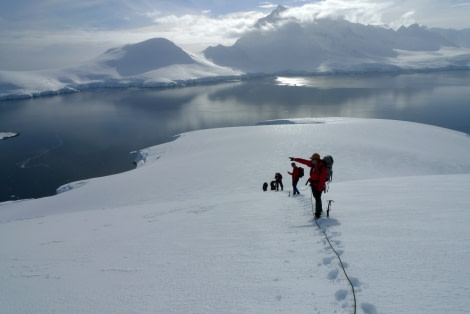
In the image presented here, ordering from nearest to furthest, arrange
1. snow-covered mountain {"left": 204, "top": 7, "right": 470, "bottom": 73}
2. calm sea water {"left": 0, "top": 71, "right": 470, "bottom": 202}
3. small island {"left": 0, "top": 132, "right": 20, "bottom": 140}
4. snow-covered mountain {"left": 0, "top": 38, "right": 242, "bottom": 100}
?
calm sea water {"left": 0, "top": 71, "right": 470, "bottom": 202}
small island {"left": 0, "top": 132, "right": 20, "bottom": 140}
snow-covered mountain {"left": 0, "top": 38, "right": 242, "bottom": 100}
snow-covered mountain {"left": 204, "top": 7, "right": 470, "bottom": 73}

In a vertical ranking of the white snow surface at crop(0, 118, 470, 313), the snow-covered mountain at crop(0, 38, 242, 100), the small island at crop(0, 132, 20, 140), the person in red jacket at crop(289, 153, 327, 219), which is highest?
the snow-covered mountain at crop(0, 38, 242, 100)

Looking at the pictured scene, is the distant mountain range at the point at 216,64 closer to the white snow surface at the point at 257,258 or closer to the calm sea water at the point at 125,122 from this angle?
the calm sea water at the point at 125,122

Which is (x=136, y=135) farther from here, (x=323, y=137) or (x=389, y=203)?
(x=389, y=203)

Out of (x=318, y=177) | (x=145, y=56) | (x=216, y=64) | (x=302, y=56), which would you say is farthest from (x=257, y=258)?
(x=302, y=56)

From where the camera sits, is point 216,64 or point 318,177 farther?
point 216,64

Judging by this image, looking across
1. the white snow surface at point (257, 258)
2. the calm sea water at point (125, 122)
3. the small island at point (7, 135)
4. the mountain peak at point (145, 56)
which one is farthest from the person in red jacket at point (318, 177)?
the mountain peak at point (145, 56)

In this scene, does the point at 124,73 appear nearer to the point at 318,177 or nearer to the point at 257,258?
the point at 318,177

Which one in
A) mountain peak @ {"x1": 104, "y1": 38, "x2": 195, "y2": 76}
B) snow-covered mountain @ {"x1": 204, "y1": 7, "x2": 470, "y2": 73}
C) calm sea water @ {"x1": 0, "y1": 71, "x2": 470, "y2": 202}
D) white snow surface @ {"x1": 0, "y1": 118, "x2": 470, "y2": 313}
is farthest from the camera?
snow-covered mountain @ {"x1": 204, "y1": 7, "x2": 470, "y2": 73}

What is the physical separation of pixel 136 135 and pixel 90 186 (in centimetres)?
1849

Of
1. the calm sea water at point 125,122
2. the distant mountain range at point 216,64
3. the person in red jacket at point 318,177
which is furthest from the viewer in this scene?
the distant mountain range at point 216,64

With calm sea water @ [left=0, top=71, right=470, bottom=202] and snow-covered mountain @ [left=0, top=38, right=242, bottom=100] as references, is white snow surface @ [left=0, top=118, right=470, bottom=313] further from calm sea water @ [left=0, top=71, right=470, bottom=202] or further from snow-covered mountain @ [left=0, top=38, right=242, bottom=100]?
snow-covered mountain @ [left=0, top=38, right=242, bottom=100]

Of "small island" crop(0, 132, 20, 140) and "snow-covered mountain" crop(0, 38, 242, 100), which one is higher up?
"snow-covered mountain" crop(0, 38, 242, 100)

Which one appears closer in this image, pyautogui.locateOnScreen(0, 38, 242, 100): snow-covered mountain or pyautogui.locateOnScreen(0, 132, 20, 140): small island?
pyautogui.locateOnScreen(0, 132, 20, 140): small island

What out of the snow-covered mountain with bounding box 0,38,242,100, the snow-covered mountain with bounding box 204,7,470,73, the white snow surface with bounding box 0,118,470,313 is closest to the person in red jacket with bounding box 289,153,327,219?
the white snow surface with bounding box 0,118,470,313
